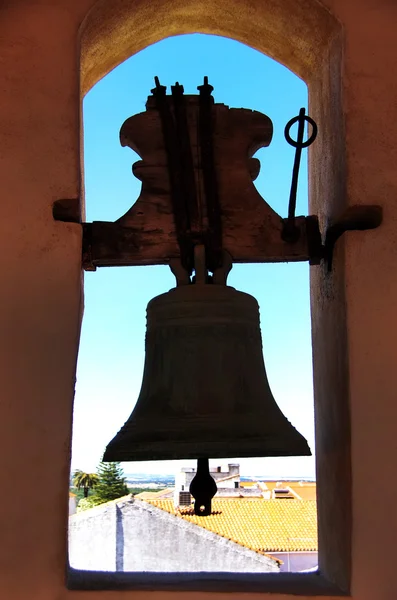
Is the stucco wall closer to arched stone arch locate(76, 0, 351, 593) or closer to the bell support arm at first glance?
arched stone arch locate(76, 0, 351, 593)

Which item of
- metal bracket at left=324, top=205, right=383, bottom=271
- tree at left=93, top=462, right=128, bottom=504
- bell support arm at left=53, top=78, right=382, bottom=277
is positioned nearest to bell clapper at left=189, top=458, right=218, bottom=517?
bell support arm at left=53, top=78, right=382, bottom=277

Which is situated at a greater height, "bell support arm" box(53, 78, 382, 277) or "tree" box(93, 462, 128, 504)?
"bell support arm" box(53, 78, 382, 277)

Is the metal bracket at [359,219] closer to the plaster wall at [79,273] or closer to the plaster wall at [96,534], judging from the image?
the plaster wall at [79,273]

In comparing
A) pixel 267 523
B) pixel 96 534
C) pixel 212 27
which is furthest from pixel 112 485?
pixel 212 27

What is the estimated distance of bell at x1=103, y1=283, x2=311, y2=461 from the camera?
57.3 inches

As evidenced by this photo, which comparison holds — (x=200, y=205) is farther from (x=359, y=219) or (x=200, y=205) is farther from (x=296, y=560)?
(x=296, y=560)

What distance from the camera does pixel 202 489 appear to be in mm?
1567

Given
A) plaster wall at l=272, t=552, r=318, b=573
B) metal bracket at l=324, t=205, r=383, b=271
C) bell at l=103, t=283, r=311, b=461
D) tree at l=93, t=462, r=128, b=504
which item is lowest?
plaster wall at l=272, t=552, r=318, b=573

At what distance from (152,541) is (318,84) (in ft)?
17.4

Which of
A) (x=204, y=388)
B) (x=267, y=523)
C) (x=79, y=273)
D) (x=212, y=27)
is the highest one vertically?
(x=212, y=27)

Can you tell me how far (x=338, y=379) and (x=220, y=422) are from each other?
12.2 inches

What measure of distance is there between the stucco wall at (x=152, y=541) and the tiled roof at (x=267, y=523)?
2662mm

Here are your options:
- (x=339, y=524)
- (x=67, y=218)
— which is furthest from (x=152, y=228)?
(x=339, y=524)

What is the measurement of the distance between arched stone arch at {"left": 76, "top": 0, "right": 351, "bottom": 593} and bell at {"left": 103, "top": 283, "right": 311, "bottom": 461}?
17cm
